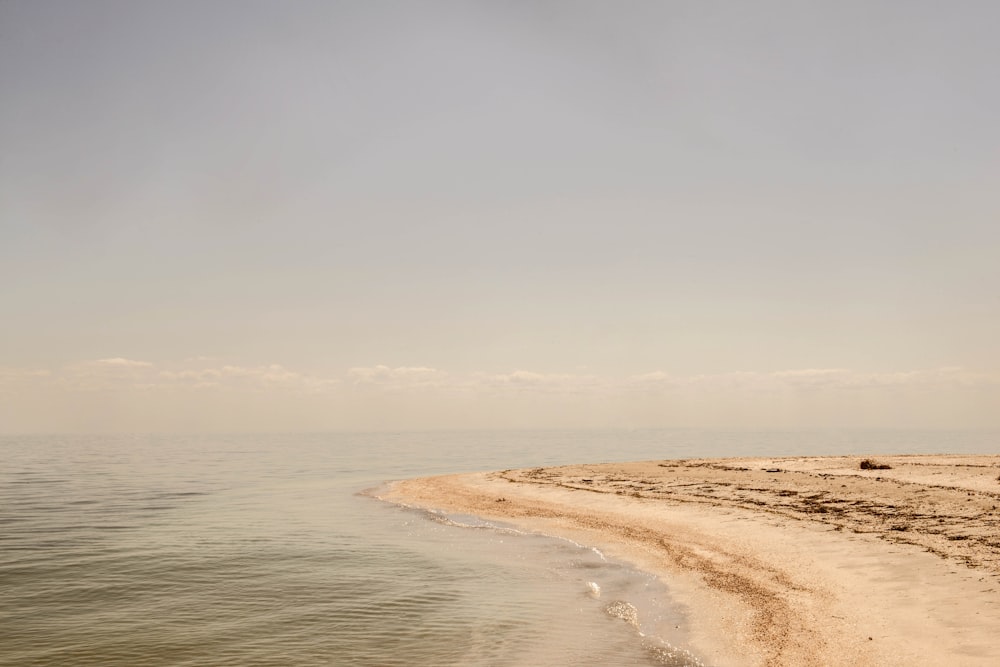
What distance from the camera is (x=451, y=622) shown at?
57.9ft

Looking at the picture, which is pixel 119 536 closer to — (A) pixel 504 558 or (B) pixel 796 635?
(A) pixel 504 558

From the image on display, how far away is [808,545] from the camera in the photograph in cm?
2278

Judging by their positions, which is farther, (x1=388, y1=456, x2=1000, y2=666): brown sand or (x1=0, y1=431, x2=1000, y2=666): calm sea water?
(x1=0, y1=431, x2=1000, y2=666): calm sea water

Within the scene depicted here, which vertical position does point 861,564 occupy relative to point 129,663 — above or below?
above

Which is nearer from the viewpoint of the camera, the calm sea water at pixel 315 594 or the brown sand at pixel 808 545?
the brown sand at pixel 808 545

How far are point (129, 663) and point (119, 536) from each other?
1924 centimetres

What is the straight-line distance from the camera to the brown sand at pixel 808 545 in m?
14.2

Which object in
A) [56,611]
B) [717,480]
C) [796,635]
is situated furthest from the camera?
[717,480]

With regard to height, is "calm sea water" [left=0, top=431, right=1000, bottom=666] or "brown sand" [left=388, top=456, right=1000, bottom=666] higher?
"brown sand" [left=388, top=456, right=1000, bottom=666]

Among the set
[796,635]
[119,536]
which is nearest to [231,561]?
[119,536]

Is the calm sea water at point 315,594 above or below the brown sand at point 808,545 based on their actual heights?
below

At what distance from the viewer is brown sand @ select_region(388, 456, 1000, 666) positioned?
14.2m

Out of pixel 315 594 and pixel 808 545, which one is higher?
pixel 808 545

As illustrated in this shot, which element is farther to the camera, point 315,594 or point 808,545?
point 808,545
